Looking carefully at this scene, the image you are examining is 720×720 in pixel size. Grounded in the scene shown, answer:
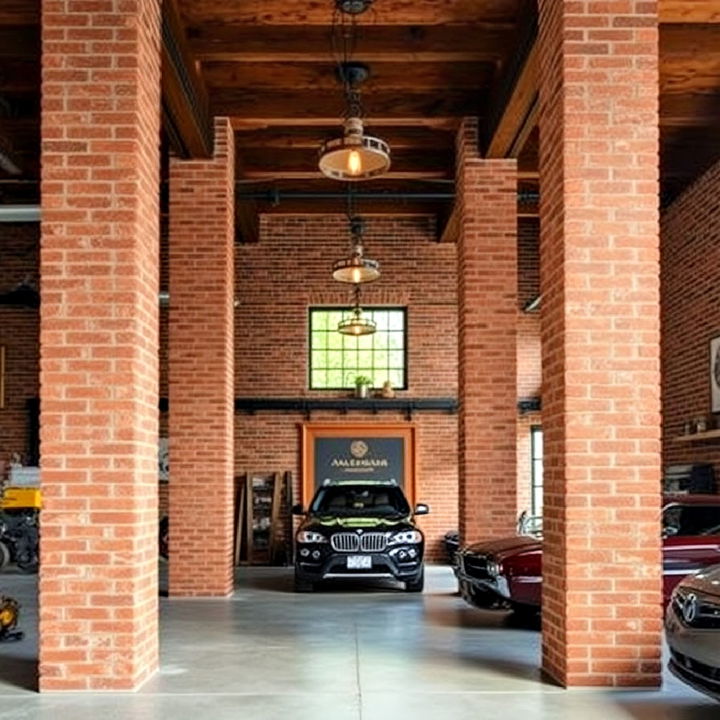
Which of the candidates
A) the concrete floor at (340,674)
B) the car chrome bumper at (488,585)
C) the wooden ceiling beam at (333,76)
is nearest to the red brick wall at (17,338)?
the concrete floor at (340,674)

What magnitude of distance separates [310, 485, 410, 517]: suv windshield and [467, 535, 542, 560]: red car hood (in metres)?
3.04

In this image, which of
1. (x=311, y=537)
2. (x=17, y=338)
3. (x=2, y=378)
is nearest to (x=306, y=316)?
(x=17, y=338)

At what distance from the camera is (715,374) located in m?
13.5

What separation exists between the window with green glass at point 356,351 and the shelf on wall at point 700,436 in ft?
16.2

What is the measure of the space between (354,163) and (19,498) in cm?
1002

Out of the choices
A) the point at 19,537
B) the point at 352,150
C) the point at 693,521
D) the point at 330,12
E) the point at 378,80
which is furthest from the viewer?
the point at 19,537

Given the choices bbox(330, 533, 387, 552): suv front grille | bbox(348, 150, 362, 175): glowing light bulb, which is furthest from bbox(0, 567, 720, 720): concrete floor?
bbox(348, 150, 362, 175): glowing light bulb

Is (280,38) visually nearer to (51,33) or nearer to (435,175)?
(51,33)

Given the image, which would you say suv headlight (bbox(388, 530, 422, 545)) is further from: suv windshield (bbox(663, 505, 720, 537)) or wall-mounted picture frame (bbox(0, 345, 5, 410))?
wall-mounted picture frame (bbox(0, 345, 5, 410))

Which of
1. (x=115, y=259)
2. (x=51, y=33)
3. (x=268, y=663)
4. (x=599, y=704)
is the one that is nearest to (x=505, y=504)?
(x=268, y=663)

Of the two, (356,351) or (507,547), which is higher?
(356,351)

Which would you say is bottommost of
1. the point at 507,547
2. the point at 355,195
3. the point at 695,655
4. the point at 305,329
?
the point at 695,655

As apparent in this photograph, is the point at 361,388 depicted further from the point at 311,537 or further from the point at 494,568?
the point at 494,568

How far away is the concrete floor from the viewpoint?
20.2 ft
